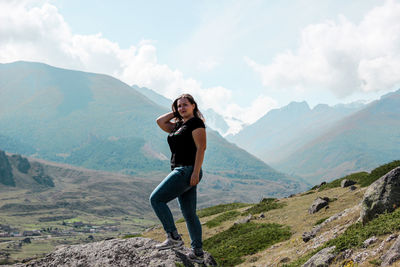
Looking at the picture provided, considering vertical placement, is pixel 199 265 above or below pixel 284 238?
above

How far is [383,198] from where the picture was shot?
14.0 meters

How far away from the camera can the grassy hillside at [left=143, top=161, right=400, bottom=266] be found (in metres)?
12.1

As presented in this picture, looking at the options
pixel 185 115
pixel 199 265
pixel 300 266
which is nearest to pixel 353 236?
pixel 300 266

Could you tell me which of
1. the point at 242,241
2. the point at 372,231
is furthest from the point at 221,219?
the point at 372,231

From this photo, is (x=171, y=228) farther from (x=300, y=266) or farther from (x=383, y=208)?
(x=383, y=208)

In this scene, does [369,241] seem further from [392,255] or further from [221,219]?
[221,219]

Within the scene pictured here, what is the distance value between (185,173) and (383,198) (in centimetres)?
972

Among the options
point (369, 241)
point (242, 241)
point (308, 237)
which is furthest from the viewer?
point (242, 241)

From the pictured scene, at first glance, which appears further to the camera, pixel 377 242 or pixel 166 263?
pixel 377 242

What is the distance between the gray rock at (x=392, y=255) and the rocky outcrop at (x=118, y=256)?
5.21 m

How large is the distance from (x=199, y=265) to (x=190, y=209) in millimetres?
1726

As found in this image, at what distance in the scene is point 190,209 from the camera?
9906 mm

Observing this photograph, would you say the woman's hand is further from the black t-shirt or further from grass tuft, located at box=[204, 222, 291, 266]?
grass tuft, located at box=[204, 222, 291, 266]

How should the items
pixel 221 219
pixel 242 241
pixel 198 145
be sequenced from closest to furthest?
pixel 198 145, pixel 242 241, pixel 221 219
